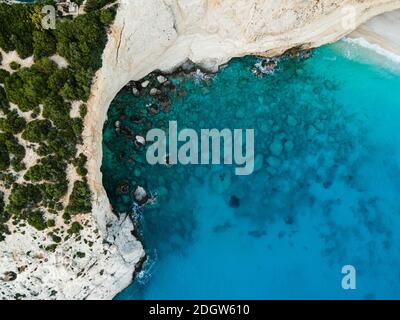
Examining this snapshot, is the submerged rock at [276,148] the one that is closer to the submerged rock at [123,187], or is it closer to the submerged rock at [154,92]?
the submerged rock at [154,92]

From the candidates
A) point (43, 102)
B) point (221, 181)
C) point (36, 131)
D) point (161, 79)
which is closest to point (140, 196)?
point (221, 181)

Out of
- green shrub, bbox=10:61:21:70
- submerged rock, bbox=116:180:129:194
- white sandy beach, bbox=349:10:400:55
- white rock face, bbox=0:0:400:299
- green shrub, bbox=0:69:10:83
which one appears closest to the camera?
green shrub, bbox=0:69:10:83

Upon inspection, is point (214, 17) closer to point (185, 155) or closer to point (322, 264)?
point (185, 155)

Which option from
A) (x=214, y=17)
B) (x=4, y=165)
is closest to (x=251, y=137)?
(x=214, y=17)

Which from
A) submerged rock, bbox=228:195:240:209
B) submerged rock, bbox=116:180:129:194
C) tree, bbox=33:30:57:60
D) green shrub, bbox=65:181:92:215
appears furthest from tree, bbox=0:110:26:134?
submerged rock, bbox=228:195:240:209

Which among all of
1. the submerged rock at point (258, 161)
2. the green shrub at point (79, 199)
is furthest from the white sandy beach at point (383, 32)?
the green shrub at point (79, 199)

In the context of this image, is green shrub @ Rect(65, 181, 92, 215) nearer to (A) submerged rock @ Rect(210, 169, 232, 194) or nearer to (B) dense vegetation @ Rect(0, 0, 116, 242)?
(B) dense vegetation @ Rect(0, 0, 116, 242)

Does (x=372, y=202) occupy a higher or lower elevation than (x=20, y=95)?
lower
